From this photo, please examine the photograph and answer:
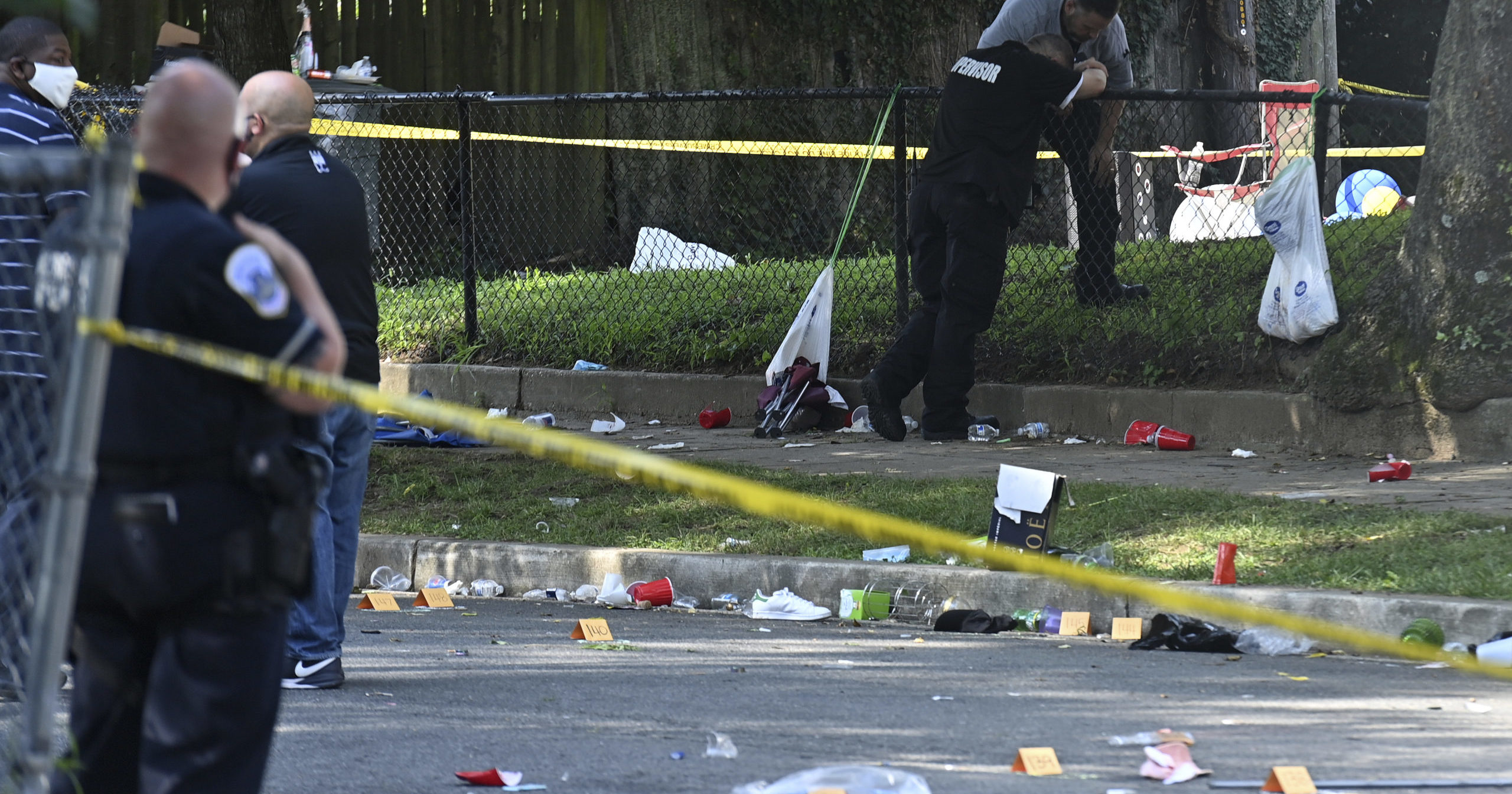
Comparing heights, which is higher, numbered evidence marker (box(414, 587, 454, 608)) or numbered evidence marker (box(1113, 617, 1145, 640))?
numbered evidence marker (box(1113, 617, 1145, 640))

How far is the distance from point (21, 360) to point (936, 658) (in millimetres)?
3058

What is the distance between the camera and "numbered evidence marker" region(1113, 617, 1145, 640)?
19.1 feet

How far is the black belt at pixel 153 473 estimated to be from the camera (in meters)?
2.66

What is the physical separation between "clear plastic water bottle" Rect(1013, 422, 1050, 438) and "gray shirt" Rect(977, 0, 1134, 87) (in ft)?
7.11

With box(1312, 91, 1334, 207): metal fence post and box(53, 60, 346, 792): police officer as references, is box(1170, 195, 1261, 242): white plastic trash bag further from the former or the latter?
box(53, 60, 346, 792): police officer

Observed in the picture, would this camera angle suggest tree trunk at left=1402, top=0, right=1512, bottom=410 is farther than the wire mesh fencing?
Yes

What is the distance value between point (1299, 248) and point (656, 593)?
4.29 m

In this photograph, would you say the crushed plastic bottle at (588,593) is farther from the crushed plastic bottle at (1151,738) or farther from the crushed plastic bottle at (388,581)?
the crushed plastic bottle at (1151,738)

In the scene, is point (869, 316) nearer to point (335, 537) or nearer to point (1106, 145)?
point (1106, 145)

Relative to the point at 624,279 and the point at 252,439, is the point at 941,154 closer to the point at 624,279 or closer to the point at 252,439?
the point at 624,279

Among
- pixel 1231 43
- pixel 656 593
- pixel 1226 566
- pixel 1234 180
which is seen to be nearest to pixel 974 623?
pixel 1226 566

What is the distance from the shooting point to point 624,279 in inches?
474

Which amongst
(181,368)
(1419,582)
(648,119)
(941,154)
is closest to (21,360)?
(181,368)

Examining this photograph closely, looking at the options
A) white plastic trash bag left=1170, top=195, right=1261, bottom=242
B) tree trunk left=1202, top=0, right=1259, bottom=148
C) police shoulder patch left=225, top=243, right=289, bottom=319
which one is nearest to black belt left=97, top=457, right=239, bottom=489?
police shoulder patch left=225, top=243, right=289, bottom=319
